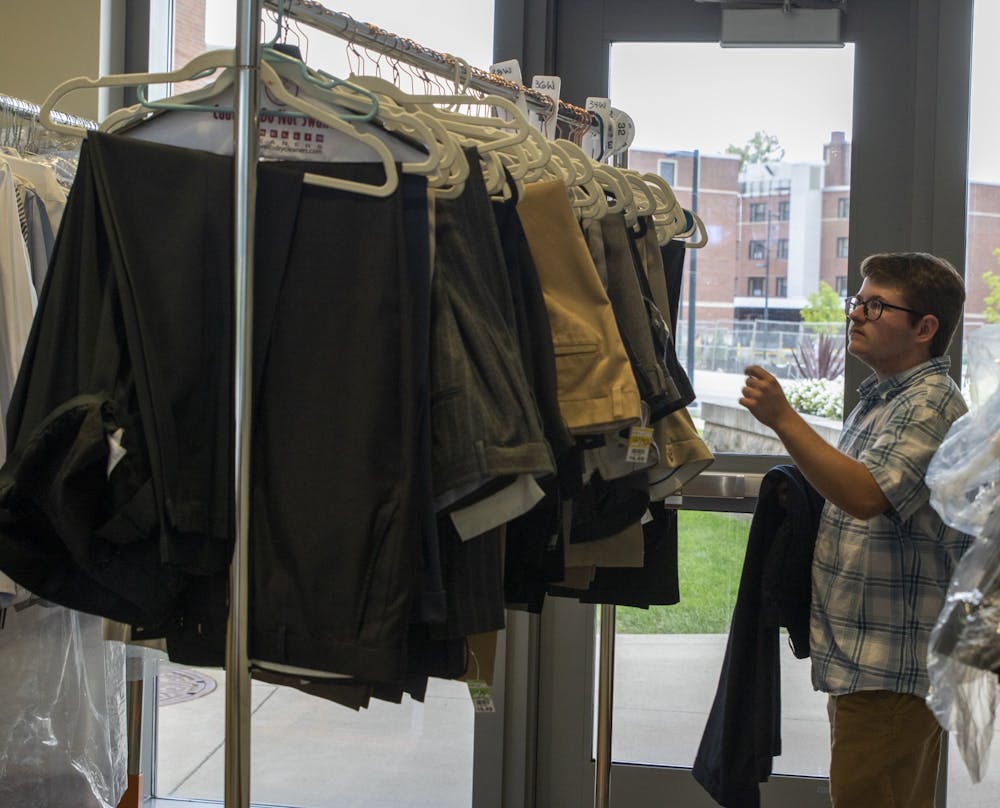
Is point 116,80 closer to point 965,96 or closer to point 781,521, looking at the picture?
point 781,521

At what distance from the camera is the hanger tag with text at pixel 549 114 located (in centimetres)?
262

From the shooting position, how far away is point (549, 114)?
2.61 meters

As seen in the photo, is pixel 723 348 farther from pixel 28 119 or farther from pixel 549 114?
pixel 28 119

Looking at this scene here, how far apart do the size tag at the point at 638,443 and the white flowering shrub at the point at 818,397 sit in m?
1.36

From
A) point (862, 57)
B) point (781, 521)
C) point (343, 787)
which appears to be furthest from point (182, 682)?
point (862, 57)

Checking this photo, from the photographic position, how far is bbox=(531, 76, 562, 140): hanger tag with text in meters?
2.62

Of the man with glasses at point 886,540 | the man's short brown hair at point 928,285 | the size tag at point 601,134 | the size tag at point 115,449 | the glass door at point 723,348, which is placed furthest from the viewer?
the glass door at point 723,348

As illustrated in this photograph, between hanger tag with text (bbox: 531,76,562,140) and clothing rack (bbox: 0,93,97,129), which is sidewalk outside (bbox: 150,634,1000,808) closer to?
hanger tag with text (bbox: 531,76,562,140)

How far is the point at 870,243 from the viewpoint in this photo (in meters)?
3.32

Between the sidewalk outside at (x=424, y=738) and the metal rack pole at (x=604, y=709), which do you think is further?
the sidewalk outside at (x=424, y=738)

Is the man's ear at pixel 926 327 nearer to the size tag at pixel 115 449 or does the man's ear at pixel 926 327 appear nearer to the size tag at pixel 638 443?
the size tag at pixel 638 443

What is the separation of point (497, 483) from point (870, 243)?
2.06 metres

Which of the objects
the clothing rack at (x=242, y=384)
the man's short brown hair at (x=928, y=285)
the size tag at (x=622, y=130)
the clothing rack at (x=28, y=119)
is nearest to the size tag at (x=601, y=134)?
the size tag at (x=622, y=130)

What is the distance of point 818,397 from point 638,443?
1412 millimetres
